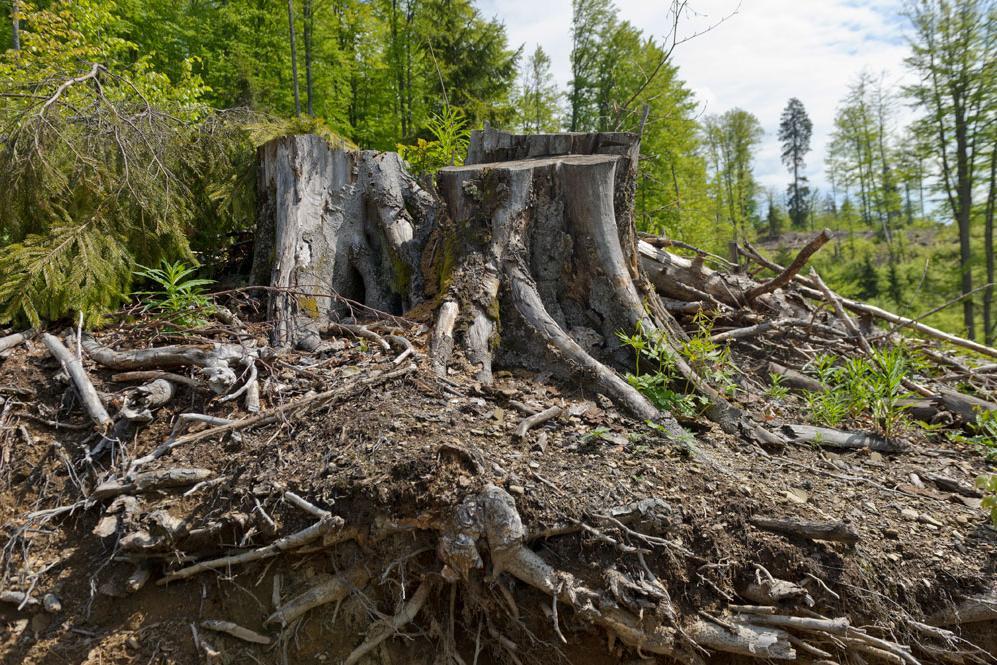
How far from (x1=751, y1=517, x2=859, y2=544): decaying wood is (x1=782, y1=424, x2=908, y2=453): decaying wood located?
95 centimetres

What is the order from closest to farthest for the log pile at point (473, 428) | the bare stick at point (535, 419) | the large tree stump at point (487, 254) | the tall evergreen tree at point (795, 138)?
the log pile at point (473, 428) → the bare stick at point (535, 419) → the large tree stump at point (487, 254) → the tall evergreen tree at point (795, 138)

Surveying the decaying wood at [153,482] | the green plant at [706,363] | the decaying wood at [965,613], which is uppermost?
the green plant at [706,363]

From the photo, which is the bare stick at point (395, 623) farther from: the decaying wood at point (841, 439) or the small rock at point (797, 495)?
the decaying wood at point (841, 439)

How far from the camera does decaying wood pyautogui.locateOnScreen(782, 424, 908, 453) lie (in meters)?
2.93

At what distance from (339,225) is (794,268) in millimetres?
3601

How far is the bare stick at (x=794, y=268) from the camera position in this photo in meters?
4.07

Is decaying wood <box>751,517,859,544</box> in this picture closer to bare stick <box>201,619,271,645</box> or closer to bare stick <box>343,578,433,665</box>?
bare stick <box>343,578,433,665</box>

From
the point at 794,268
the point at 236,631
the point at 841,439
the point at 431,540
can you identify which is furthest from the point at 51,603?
the point at 794,268

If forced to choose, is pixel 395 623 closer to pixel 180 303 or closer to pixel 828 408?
pixel 180 303

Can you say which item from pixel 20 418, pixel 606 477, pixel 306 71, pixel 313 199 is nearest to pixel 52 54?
pixel 306 71

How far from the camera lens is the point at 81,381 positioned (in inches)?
110

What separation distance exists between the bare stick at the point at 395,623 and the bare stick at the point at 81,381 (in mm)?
1615

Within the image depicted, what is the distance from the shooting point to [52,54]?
941 cm

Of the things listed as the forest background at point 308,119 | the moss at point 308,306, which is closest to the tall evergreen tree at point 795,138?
the forest background at point 308,119
